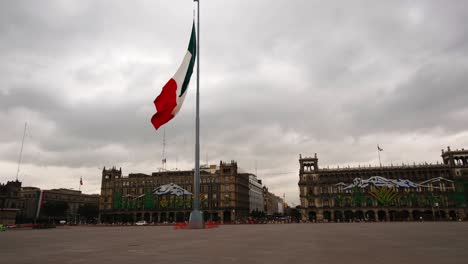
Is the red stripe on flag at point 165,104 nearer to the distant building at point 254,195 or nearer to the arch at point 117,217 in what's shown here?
the arch at point 117,217

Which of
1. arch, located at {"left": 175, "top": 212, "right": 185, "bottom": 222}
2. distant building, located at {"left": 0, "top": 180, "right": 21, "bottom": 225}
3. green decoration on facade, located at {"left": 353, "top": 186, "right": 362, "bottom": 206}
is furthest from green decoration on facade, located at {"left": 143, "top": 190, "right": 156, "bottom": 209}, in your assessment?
green decoration on facade, located at {"left": 353, "top": 186, "right": 362, "bottom": 206}

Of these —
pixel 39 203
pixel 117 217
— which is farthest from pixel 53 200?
pixel 39 203

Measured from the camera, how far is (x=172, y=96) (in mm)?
27359

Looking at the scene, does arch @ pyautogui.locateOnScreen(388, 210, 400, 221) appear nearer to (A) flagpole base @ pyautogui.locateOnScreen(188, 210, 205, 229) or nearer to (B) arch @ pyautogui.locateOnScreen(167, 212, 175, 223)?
(B) arch @ pyautogui.locateOnScreen(167, 212, 175, 223)

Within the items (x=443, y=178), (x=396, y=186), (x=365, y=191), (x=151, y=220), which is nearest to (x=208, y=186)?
(x=151, y=220)

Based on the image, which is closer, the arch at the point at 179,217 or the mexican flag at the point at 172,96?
the mexican flag at the point at 172,96

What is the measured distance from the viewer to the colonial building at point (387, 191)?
97375mm

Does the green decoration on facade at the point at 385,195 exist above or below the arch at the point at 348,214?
above

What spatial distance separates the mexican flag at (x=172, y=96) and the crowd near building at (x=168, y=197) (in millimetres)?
82359

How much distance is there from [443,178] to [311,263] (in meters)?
107

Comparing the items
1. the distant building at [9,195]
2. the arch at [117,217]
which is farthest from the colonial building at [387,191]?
the distant building at [9,195]

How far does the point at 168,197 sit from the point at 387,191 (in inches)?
2707

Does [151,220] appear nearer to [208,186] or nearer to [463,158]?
[208,186]

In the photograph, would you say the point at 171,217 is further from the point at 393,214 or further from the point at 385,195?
the point at 393,214
